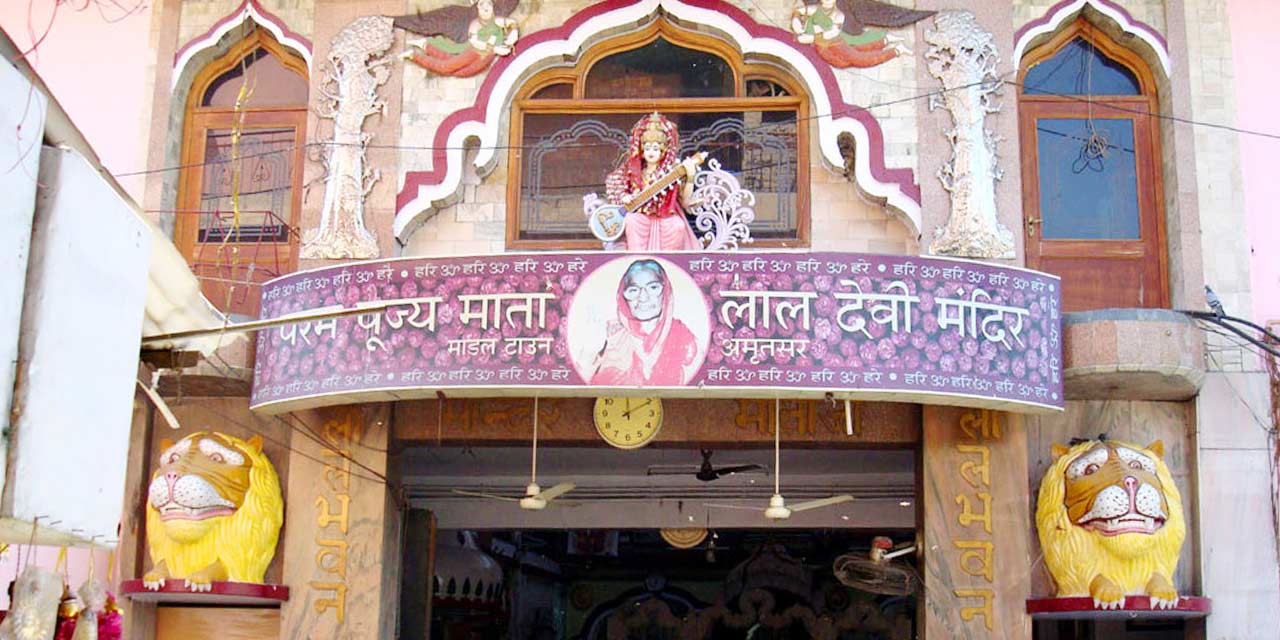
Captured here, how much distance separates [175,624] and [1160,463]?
8071mm

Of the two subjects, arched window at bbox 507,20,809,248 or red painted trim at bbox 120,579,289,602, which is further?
arched window at bbox 507,20,809,248

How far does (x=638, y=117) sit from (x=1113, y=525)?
5.09 m

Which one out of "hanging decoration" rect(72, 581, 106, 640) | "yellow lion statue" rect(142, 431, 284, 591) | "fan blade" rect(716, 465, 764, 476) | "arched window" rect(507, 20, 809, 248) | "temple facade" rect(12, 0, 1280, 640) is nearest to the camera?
"hanging decoration" rect(72, 581, 106, 640)

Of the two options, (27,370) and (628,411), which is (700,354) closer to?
(628,411)

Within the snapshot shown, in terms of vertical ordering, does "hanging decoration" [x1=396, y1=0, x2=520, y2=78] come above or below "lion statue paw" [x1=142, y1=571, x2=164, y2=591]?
above

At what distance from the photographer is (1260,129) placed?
41.4ft

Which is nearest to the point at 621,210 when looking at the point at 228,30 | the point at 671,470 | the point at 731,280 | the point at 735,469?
the point at 731,280

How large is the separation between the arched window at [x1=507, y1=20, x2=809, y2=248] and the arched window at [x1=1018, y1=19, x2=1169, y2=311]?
2016mm

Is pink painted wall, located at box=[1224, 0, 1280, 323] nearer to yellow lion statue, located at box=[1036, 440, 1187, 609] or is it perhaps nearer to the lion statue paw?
yellow lion statue, located at box=[1036, 440, 1187, 609]

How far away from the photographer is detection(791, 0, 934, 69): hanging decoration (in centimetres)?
1253

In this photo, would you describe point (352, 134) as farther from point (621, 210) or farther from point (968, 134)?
point (968, 134)

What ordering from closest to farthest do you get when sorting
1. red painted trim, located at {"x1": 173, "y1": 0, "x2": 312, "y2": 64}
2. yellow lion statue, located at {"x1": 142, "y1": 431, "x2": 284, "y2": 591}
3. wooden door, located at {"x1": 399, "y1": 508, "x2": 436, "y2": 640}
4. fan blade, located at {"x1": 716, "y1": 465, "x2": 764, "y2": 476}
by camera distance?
yellow lion statue, located at {"x1": 142, "y1": 431, "x2": 284, "y2": 591} < red painted trim, located at {"x1": 173, "y1": 0, "x2": 312, "y2": 64} < wooden door, located at {"x1": 399, "y1": 508, "x2": 436, "y2": 640} < fan blade, located at {"x1": 716, "y1": 465, "x2": 764, "y2": 476}

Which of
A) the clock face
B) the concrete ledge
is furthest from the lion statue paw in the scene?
the concrete ledge

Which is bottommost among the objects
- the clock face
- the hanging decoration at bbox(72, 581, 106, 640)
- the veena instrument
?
the hanging decoration at bbox(72, 581, 106, 640)
